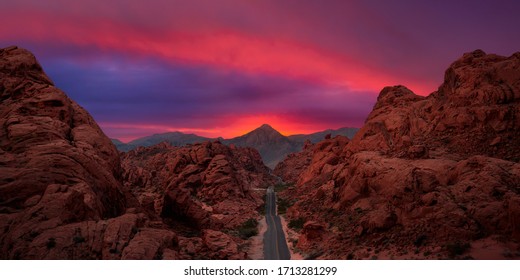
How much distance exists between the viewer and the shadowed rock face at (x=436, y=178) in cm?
2408

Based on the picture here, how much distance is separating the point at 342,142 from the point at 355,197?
4845cm

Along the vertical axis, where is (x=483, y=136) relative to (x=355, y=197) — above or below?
above

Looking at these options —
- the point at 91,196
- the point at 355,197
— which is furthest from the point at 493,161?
the point at 91,196

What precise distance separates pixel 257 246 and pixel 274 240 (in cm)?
473

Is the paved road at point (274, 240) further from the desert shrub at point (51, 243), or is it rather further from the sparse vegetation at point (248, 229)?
the desert shrub at point (51, 243)

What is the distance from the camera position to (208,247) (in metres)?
32.0

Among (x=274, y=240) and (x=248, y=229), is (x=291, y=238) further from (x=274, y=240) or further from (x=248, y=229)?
(x=248, y=229)

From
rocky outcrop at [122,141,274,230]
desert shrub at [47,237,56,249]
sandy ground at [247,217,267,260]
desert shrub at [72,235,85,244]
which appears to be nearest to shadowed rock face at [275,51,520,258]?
sandy ground at [247,217,267,260]

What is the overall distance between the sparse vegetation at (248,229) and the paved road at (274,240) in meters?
2.52

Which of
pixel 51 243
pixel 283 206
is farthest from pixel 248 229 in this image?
pixel 51 243

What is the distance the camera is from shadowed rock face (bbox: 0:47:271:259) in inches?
685
